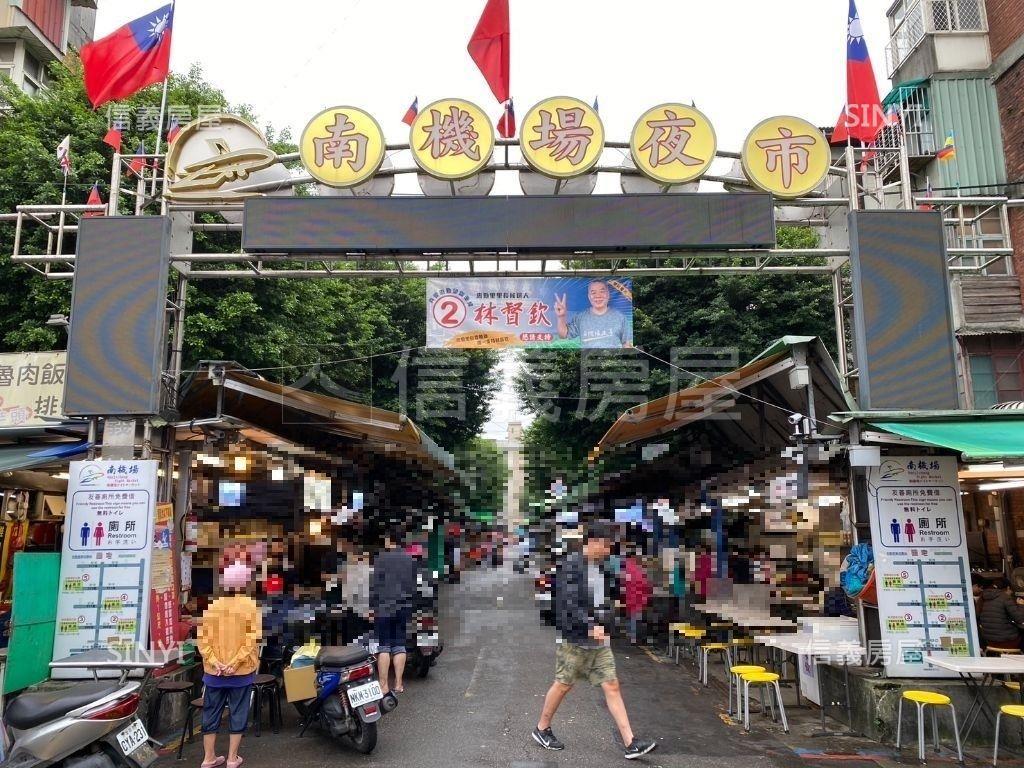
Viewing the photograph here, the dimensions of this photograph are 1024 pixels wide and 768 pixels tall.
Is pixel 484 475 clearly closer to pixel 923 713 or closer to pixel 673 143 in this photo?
pixel 673 143

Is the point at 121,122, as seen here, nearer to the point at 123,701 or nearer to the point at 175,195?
the point at 175,195

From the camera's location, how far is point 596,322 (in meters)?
8.16

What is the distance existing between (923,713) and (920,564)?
135cm

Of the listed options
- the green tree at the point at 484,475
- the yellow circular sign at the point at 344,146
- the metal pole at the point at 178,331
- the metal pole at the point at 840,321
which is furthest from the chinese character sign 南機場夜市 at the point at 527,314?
the green tree at the point at 484,475

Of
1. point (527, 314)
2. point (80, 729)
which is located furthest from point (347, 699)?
point (527, 314)

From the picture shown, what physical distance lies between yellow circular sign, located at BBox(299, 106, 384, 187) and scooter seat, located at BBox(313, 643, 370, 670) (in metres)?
4.76

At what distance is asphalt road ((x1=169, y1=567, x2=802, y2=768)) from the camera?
5547 mm

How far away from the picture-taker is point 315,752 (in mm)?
5773

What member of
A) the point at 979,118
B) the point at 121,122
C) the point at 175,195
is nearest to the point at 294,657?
the point at 175,195

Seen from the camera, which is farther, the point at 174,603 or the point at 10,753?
the point at 174,603

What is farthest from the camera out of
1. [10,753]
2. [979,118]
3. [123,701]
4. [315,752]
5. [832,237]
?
[979,118]

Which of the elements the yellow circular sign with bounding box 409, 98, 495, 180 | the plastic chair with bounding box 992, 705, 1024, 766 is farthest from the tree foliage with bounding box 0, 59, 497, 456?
the plastic chair with bounding box 992, 705, 1024, 766

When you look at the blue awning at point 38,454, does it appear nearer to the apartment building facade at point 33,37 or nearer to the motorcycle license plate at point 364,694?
the motorcycle license plate at point 364,694

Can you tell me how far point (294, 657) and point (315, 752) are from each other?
815 mm
